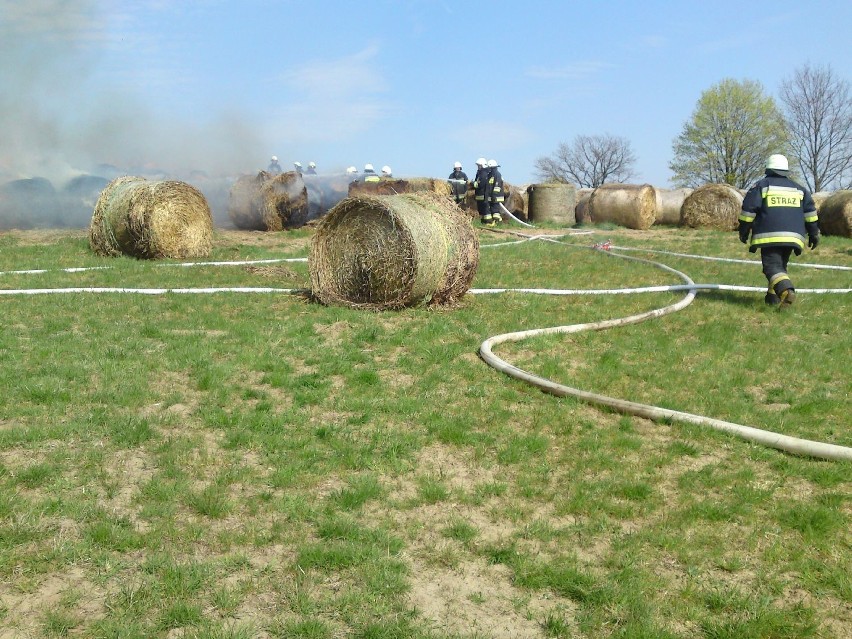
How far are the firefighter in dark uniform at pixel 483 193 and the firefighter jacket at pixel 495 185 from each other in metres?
0.16

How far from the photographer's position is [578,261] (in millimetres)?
14844

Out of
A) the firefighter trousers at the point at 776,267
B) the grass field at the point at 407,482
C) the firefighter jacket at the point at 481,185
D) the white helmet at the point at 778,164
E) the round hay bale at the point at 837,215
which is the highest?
the firefighter jacket at the point at 481,185

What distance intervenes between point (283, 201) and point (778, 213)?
13899mm

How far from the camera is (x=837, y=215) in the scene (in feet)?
68.2

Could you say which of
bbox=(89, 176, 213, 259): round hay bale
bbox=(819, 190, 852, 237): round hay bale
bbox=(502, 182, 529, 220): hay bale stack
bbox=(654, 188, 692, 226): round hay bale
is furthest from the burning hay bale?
bbox=(819, 190, 852, 237): round hay bale

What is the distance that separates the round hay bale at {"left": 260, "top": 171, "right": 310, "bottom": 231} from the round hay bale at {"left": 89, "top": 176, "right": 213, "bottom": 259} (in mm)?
5166

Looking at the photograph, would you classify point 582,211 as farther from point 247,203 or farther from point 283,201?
point 247,203

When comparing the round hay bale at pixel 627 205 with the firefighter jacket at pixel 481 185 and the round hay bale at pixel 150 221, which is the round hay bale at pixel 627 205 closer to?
the firefighter jacket at pixel 481 185

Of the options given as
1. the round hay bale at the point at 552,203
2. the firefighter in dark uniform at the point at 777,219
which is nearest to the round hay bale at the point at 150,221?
the firefighter in dark uniform at the point at 777,219

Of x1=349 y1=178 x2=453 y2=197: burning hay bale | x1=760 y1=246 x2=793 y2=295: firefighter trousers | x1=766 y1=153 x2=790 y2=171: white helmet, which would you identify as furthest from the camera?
x1=349 y1=178 x2=453 y2=197: burning hay bale

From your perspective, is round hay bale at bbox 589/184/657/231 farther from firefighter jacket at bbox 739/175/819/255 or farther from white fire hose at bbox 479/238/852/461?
white fire hose at bbox 479/238/852/461

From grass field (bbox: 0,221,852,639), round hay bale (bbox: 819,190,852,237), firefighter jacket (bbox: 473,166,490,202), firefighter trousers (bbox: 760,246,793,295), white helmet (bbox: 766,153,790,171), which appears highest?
firefighter jacket (bbox: 473,166,490,202)

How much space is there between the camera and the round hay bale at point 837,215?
20.5m

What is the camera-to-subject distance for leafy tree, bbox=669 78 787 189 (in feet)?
188
